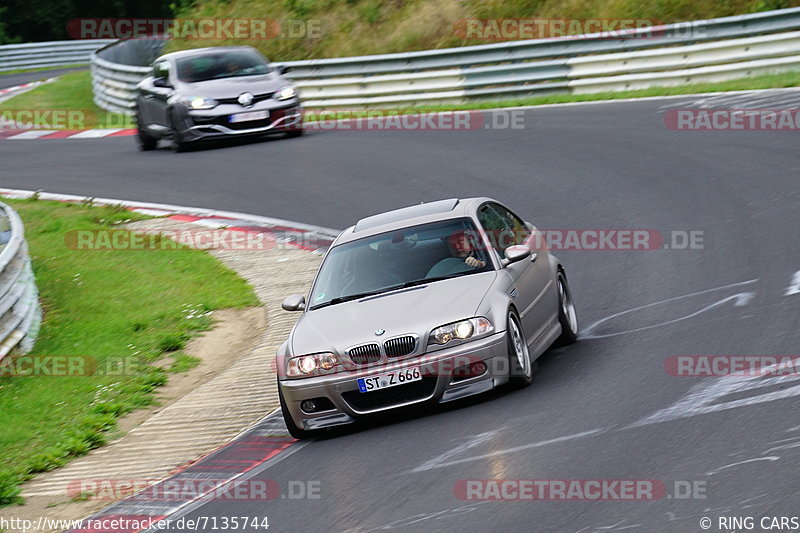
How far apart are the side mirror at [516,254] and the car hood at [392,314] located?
217 millimetres

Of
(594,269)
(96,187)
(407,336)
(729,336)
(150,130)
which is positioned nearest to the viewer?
(407,336)

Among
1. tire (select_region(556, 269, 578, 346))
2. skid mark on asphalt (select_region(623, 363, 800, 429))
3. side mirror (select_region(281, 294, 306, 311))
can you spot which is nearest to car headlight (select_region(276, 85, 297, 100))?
tire (select_region(556, 269, 578, 346))

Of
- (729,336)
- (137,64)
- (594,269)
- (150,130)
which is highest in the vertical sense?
(729,336)

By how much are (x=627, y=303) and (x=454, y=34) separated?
18.1 m

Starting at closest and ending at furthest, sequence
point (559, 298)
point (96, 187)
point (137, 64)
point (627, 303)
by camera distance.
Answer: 1. point (559, 298)
2. point (627, 303)
3. point (96, 187)
4. point (137, 64)

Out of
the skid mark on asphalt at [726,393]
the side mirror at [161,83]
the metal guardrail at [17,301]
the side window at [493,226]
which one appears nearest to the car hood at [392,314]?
the side window at [493,226]

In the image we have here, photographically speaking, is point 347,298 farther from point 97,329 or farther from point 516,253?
point 97,329

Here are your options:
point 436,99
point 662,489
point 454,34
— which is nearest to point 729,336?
point 662,489

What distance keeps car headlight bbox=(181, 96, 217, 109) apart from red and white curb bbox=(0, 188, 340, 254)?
3.16 m

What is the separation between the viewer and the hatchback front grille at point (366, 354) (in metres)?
8.85

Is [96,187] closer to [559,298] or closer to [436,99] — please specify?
[436,99]

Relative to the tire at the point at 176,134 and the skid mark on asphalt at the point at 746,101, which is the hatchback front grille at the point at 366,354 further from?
the tire at the point at 176,134

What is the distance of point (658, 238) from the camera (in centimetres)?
1342

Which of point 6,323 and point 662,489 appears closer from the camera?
point 662,489
